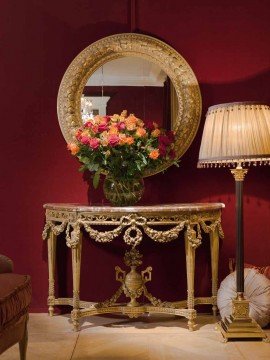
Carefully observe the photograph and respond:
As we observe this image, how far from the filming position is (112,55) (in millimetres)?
Result: 3785

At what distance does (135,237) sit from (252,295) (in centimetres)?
82

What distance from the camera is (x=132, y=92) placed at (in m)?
3.74

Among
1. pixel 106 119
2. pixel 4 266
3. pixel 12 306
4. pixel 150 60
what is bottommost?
pixel 12 306

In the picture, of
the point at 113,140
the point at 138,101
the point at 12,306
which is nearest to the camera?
the point at 12,306

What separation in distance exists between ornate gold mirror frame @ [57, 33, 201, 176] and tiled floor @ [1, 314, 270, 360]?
3.37 ft

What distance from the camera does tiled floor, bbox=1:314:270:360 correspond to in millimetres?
2898

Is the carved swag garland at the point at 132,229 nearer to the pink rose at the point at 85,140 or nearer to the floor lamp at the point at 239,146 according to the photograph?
the floor lamp at the point at 239,146

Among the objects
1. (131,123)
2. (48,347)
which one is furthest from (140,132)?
(48,347)

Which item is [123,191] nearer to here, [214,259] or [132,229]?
[132,229]

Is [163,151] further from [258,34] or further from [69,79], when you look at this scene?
[258,34]

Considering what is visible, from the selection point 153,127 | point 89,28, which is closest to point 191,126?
point 153,127

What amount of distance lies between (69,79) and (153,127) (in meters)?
0.72

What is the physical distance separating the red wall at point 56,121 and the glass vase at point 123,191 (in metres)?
0.37

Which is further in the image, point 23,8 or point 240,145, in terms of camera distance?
point 23,8
